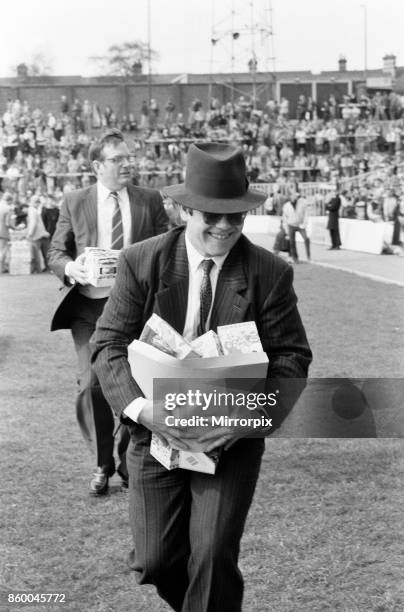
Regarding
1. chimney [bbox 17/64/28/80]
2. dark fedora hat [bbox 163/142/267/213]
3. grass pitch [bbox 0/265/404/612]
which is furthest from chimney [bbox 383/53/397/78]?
dark fedora hat [bbox 163/142/267/213]

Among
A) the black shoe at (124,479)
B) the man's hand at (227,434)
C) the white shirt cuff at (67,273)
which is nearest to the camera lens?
the man's hand at (227,434)

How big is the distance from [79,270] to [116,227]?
46 centimetres

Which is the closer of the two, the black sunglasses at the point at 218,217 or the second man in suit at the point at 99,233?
the black sunglasses at the point at 218,217

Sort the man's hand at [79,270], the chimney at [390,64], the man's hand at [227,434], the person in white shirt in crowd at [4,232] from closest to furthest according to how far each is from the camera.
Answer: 1. the man's hand at [227,434]
2. the man's hand at [79,270]
3. the person in white shirt in crowd at [4,232]
4. the chimney at [390,64]

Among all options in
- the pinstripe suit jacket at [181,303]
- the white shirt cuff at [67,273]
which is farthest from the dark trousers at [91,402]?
the pinstripe suit jacket at [181,303]

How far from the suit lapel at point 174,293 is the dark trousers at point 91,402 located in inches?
96.8

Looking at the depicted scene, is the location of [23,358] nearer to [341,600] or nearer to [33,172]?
[341,600]

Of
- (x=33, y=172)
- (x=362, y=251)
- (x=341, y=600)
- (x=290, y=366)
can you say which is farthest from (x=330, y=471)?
(x=33, y=172)

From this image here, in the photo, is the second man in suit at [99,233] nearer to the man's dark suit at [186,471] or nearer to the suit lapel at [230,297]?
the man's dark suit at [186,471]

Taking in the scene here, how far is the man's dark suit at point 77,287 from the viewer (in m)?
6.31

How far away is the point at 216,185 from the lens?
3832 millimetres

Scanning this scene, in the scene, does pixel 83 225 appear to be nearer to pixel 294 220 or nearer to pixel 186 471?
pixel 186 471

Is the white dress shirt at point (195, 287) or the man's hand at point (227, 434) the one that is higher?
the white dress shirt at point (195, 287)

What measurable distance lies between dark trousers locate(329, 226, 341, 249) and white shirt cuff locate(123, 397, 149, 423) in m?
26.0
